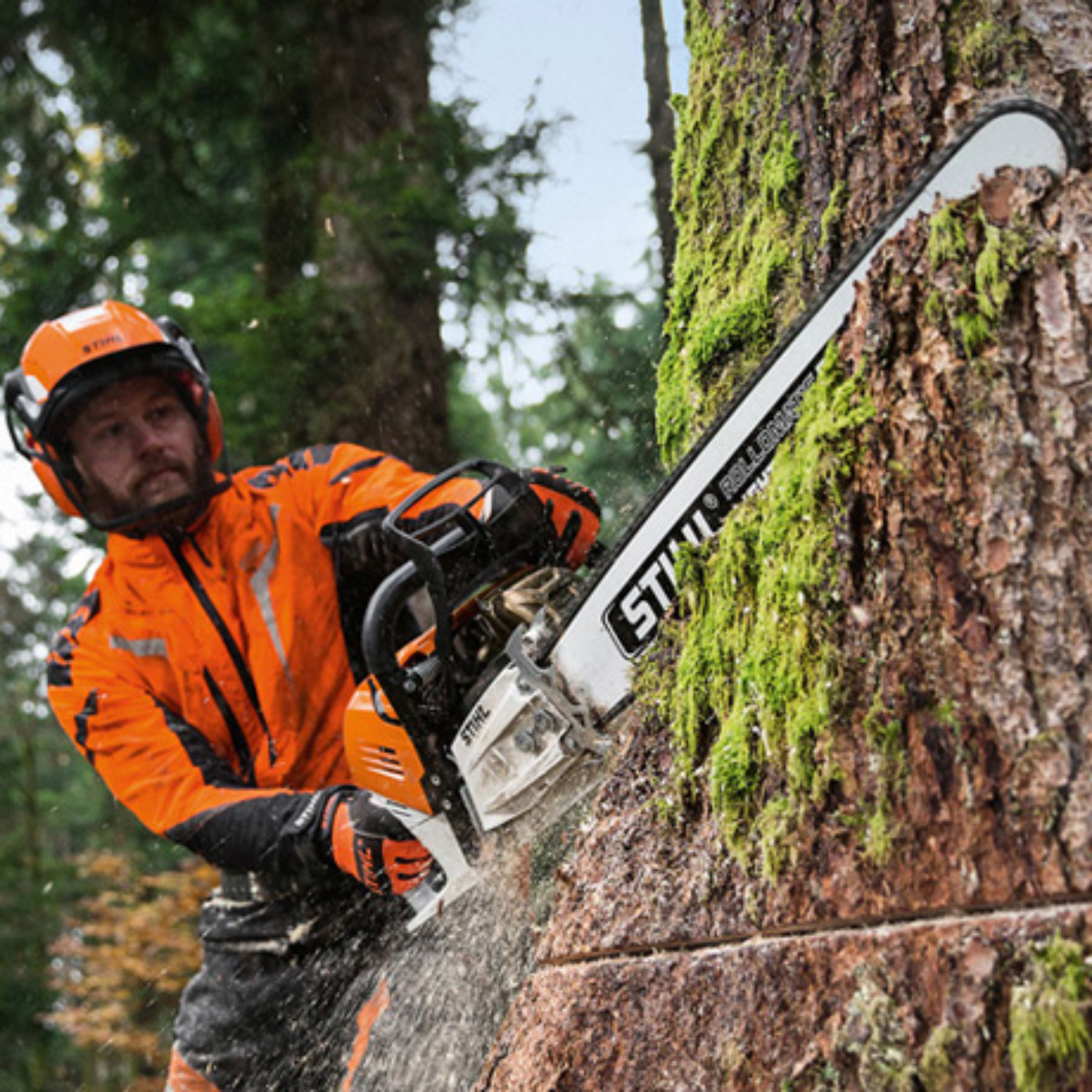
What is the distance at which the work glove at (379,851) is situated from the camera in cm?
241

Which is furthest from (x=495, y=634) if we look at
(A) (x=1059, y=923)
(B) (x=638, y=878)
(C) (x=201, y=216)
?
(C) (x=201, y=216)

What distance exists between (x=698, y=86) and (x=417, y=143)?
3606mm

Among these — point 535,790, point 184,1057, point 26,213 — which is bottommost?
point 184,1057

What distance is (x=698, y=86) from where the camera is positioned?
7.17 ft

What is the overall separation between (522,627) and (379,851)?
673mm

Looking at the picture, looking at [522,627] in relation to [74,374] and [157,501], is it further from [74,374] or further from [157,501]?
[74,374]

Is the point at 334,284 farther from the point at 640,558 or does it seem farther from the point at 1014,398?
the point at 1014,398

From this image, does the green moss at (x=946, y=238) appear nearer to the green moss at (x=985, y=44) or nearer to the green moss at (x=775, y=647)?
the green moss at (x=775, y=647)

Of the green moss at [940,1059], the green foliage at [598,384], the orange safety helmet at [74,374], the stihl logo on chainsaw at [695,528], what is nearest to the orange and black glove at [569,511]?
the stihl logo on chainsaw at [695,528]

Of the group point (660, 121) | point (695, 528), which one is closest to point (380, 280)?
point (660, 121)

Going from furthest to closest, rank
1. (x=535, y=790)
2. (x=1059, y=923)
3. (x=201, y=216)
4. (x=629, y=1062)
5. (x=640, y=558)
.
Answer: (x=201, y=216) → (x=535, y=790) → (x=640, y=558) → (x=629, y=1062) → (x=1059, y=923)

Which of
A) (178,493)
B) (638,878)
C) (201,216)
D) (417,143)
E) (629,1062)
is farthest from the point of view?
(201,216)

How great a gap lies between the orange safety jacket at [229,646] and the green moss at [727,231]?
1.05 m

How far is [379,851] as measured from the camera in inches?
95.7
